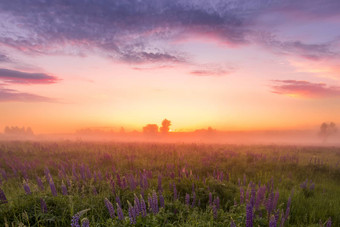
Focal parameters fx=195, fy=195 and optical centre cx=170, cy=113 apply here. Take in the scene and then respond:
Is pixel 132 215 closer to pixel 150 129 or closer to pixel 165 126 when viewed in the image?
pixel 165 126

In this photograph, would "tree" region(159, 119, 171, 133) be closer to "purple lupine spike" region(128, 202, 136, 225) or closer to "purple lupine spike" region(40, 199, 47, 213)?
"purple lupine spike" region(40, 199, 47, 213)

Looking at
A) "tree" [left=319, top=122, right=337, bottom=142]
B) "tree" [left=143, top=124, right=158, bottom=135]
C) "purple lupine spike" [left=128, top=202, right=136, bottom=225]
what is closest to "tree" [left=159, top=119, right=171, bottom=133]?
"tree" [left=143, top=124, right=158, bottom=135]

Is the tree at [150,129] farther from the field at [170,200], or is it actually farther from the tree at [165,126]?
the field at [170,200]

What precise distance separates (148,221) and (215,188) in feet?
10.3

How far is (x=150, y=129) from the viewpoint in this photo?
131625 mm

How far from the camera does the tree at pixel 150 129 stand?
131913 mm

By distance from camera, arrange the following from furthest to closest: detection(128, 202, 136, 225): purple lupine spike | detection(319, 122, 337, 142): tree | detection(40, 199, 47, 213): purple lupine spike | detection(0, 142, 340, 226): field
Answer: detection(319, 122, 337, 142): tree → detection(40, 199, 47, 213): purple lupine spike → detection(0, 142, 340, 226): field → detection(128, 202, 136, 225): purple lupine spike

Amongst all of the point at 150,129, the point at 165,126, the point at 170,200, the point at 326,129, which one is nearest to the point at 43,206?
the point at 170,200

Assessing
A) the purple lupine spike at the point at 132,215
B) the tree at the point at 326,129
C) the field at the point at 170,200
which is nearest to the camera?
the purple lupine spike at the point at 132,215

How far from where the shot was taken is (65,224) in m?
3.54

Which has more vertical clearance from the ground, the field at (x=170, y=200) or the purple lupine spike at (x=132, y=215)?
the purple lupine spike at (x=132, y=215)

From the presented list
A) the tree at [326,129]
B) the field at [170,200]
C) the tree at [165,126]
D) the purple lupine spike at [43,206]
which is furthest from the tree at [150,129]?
the purple lupine spike at [43,206]

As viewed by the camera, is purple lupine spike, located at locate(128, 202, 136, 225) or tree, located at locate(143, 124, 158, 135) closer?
purple lupine spike, located at locate(128, 202, 136, 225)

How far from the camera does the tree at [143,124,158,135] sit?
131913 mm
